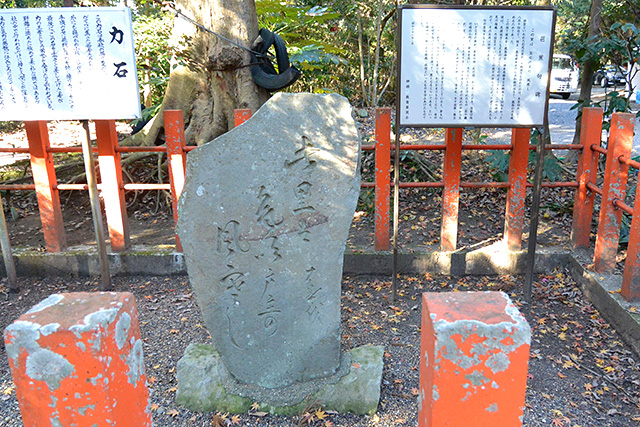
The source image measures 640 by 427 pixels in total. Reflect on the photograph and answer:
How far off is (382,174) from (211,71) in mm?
2381

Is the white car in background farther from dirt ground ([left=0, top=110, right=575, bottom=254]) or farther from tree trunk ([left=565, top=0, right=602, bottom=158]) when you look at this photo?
dirt ground ([left=0, top=110, right=575, bottom=254])

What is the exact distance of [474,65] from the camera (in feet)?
12.0

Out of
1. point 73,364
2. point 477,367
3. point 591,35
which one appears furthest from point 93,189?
point 591,35

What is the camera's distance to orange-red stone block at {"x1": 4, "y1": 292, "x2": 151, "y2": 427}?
1.50 metres

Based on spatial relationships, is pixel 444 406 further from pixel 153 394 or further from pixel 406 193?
pixel 406 193

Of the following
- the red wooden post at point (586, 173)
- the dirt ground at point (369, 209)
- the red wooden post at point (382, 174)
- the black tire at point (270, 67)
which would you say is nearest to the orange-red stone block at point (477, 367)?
the red wooden post at point (382, 174)

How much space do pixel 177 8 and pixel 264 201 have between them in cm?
347

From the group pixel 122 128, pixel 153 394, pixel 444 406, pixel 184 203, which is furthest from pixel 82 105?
pixel 122 128

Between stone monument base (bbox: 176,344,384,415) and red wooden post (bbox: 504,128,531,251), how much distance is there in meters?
2.19

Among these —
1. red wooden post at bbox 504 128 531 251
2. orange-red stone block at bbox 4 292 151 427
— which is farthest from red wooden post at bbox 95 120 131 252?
red wooden post at bbox 504 128 531 251

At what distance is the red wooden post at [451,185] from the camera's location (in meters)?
4.29

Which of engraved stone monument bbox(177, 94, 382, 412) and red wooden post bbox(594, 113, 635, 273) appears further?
red wooden post bbox(594, 113, 635, 273)

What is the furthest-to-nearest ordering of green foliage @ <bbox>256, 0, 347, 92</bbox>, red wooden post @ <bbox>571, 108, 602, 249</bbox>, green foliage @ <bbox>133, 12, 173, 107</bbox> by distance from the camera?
1. green foliage @ <bbox>133, 12, 173, 107</bbox>
2. green foliage @ <bbox>256, 0, 347, 92</bbox>
3. red wooden post @ <bbox>571, 108, 602, 249</bbox>

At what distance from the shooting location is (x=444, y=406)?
1486 millimetres
